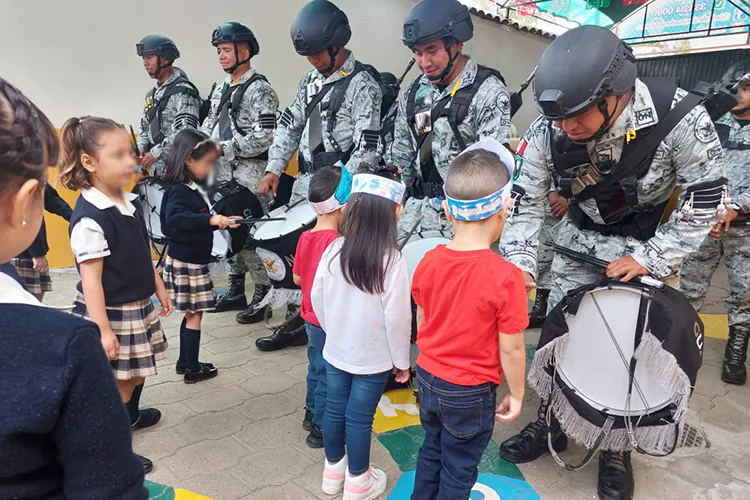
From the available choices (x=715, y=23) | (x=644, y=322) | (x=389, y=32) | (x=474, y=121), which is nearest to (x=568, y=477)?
(x=644, y=322)

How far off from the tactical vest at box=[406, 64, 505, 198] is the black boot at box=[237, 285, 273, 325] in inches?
73.3

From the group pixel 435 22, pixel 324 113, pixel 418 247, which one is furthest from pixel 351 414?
pixel 324 113

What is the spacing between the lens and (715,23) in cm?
1132

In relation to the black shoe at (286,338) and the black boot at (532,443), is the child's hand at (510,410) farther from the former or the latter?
the black shoe at (286,338)

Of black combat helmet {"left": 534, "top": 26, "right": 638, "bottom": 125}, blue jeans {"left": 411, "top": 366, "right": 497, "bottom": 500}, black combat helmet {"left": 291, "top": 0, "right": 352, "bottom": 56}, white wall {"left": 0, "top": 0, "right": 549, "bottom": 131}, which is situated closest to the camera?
blue jeans {"left": 411, "top": 366, "right": 497, "bottom": 500}

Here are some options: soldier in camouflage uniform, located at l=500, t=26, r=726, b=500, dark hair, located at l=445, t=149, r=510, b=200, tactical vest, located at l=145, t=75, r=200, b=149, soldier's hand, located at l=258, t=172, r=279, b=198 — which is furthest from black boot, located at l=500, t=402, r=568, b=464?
tactical vest, located at l=145, t=75, r=200, b=149

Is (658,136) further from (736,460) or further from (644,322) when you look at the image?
(736,460)

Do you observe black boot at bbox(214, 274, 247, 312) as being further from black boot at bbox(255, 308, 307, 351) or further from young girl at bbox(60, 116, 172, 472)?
young girl at bbox(60, 116, 172, 472)

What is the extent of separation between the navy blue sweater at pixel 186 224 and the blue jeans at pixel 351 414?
1.23 m

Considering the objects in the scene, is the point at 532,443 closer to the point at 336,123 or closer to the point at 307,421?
the point at 307,421

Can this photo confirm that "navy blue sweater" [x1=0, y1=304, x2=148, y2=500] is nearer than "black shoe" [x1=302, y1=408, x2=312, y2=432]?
Yes

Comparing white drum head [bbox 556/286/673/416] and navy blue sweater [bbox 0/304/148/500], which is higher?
navy blue sweater [bbox 0/304/148/500]

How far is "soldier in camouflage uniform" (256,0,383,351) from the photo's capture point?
360cm

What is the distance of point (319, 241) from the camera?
2.47 metres
